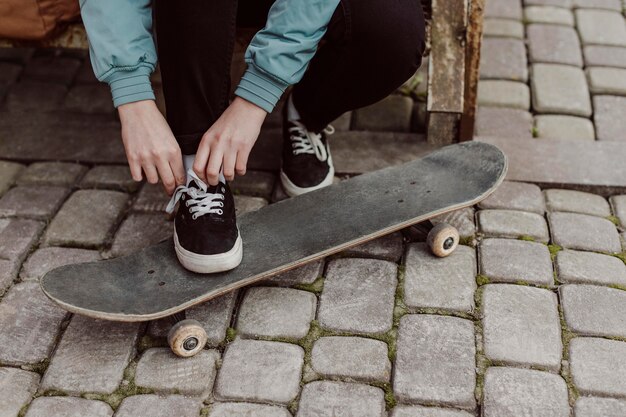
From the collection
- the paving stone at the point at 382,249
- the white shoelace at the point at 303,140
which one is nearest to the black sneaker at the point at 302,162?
the white shoelace at the point at 303,140

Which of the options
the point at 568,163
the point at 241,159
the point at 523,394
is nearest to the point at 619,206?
the point at 568,163

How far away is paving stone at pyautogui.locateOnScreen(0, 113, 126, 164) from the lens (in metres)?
2.71

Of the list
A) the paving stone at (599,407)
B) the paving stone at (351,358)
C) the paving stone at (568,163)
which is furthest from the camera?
the paving stone at (568,163)

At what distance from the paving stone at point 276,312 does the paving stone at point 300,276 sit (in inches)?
1.3

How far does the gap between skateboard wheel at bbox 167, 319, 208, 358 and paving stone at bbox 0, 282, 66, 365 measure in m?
0.34

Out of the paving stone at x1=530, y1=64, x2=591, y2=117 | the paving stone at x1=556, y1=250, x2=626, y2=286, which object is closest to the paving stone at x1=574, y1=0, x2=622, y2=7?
the paving stone at x1=530, y1=64, x2=591, y2=117

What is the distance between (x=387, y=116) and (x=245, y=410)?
1.45m

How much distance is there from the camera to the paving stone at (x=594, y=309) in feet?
6.52

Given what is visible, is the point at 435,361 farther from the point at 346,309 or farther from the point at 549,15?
the point at 549,15

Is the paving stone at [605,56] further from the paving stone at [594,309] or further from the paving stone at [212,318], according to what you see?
the paving stone at [212,318]

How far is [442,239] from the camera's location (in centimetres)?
218

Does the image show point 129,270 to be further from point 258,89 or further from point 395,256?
point 395,256

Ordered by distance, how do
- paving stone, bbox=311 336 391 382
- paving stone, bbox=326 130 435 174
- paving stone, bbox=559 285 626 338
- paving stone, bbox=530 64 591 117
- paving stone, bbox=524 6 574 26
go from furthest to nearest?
paving stone, bbox=524 6 574 26, paving stone, bbox=530 64 591 117, paving stone, bbox=326 130 435 174, paving stone, bbox=559 285 626 338, paving stone, bbox=311 336 391 382

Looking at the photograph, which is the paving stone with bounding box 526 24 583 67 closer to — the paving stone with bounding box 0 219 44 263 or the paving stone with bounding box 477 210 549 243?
the paving stone with bounding box 477 210 549 243
